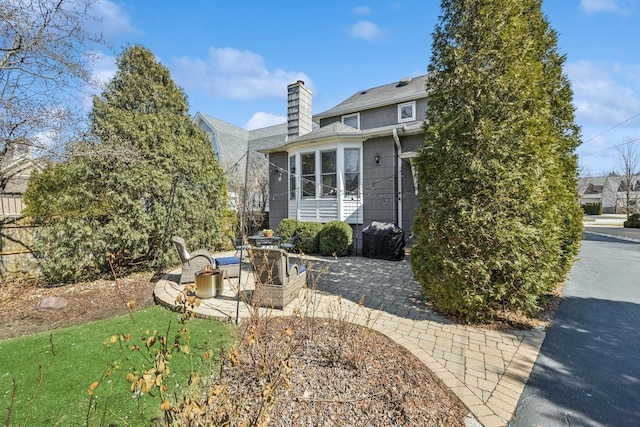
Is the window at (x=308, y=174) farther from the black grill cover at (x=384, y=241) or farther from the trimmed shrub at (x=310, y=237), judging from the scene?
the black grill cover at (x=384, y=241)

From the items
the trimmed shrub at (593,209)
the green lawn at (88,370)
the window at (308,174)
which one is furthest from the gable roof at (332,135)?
the trimmed shrub at (593,209)

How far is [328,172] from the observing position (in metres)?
10.4

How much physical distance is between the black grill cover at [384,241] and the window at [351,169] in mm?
1931

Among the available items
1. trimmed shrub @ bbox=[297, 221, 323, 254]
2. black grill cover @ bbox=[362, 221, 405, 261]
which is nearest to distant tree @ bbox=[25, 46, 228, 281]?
trimmed shrub @ bbox=[297, 221, 323, 254]

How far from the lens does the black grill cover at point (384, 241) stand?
27.8 ft

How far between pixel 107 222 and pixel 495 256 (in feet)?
25.3

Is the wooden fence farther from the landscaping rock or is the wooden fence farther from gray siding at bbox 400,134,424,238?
gray siding at bbox 400,134,424,238

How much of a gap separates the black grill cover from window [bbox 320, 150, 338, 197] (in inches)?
89.9

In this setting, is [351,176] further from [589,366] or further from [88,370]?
[88,370]

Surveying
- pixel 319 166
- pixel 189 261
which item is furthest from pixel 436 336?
pixel 319 166

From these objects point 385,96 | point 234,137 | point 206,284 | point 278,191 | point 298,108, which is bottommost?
point 206,284

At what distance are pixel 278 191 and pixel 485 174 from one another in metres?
9.13

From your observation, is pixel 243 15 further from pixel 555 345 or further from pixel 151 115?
pixel 555 345

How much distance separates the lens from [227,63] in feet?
44.8
